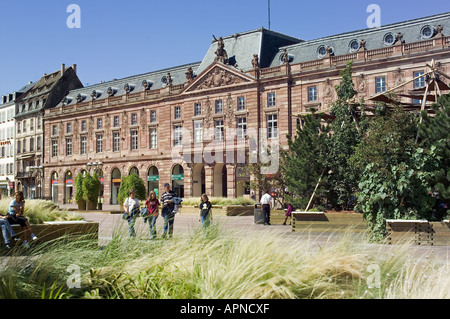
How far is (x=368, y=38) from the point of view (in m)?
44.9

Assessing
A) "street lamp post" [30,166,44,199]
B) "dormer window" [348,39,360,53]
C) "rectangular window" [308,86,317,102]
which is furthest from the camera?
"street lamp post" [30,166,44,199]

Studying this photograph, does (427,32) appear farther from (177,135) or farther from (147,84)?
(147,84)

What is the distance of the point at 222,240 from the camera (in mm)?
7746

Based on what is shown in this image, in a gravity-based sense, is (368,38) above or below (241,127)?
above

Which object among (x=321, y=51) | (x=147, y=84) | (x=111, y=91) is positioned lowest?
(x=111, y=91)

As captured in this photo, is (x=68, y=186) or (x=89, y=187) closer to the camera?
(x=89, y=187)

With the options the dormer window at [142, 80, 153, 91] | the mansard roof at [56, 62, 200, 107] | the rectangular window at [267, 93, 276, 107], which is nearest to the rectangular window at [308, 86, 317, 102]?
the rectangular window at [267, 93, 276, 107]

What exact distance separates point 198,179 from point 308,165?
33.8 metres

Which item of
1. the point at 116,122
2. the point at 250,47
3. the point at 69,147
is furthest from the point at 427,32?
the point at 69,147

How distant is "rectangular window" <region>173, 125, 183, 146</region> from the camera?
55838 millimetres

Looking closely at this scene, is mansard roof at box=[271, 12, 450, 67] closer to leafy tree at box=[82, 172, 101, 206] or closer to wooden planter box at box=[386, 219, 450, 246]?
leafy tree at box=[82, 172, 101, 206]

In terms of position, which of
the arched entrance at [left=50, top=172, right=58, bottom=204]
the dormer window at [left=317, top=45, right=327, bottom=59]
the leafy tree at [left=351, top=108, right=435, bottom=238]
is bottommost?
the arched entrance at [left=50, top=172, right=58, bottom=204]

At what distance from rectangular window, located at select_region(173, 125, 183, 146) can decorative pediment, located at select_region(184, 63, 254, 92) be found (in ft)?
14.4
